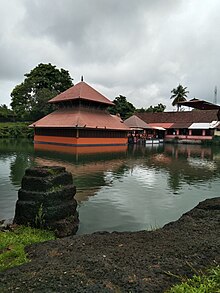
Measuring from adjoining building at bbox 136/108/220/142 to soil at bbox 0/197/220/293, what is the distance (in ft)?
140

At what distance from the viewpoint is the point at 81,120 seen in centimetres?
3138

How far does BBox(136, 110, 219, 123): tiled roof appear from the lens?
47.9 m

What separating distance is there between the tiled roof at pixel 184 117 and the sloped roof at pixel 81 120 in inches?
715

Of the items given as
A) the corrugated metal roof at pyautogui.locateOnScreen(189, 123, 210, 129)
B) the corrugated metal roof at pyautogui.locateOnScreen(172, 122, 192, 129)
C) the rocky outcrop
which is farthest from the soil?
the corrugated metal roof at pyautogui.locateOnScreen(172, 122, 192, 129)

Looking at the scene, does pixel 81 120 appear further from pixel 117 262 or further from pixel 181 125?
pixel 117 262

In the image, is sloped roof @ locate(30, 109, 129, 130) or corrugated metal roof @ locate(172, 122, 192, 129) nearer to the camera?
sloped roof @ locate(30, 109, 129, 130)

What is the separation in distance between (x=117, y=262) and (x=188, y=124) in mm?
47731

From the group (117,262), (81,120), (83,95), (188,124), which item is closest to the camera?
(117,262)

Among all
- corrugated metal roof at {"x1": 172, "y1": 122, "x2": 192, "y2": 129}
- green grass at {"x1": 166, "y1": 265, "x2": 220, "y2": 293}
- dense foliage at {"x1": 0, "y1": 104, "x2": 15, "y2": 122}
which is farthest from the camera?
dense foliage at {"x1": 0, "y1": 104, "x2": 15, "y2": 122}

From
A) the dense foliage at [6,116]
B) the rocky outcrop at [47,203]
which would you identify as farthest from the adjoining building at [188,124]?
the rocky outcrop at [47,203]

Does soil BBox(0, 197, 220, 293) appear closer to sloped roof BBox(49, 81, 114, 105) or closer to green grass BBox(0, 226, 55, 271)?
green grass BBox(0, 226, 55, 271)

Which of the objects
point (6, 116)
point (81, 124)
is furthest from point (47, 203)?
point (6, 116)

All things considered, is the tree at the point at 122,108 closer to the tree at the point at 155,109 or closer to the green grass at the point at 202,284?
the tree at the point at 155,109

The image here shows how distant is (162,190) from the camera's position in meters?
10.6
